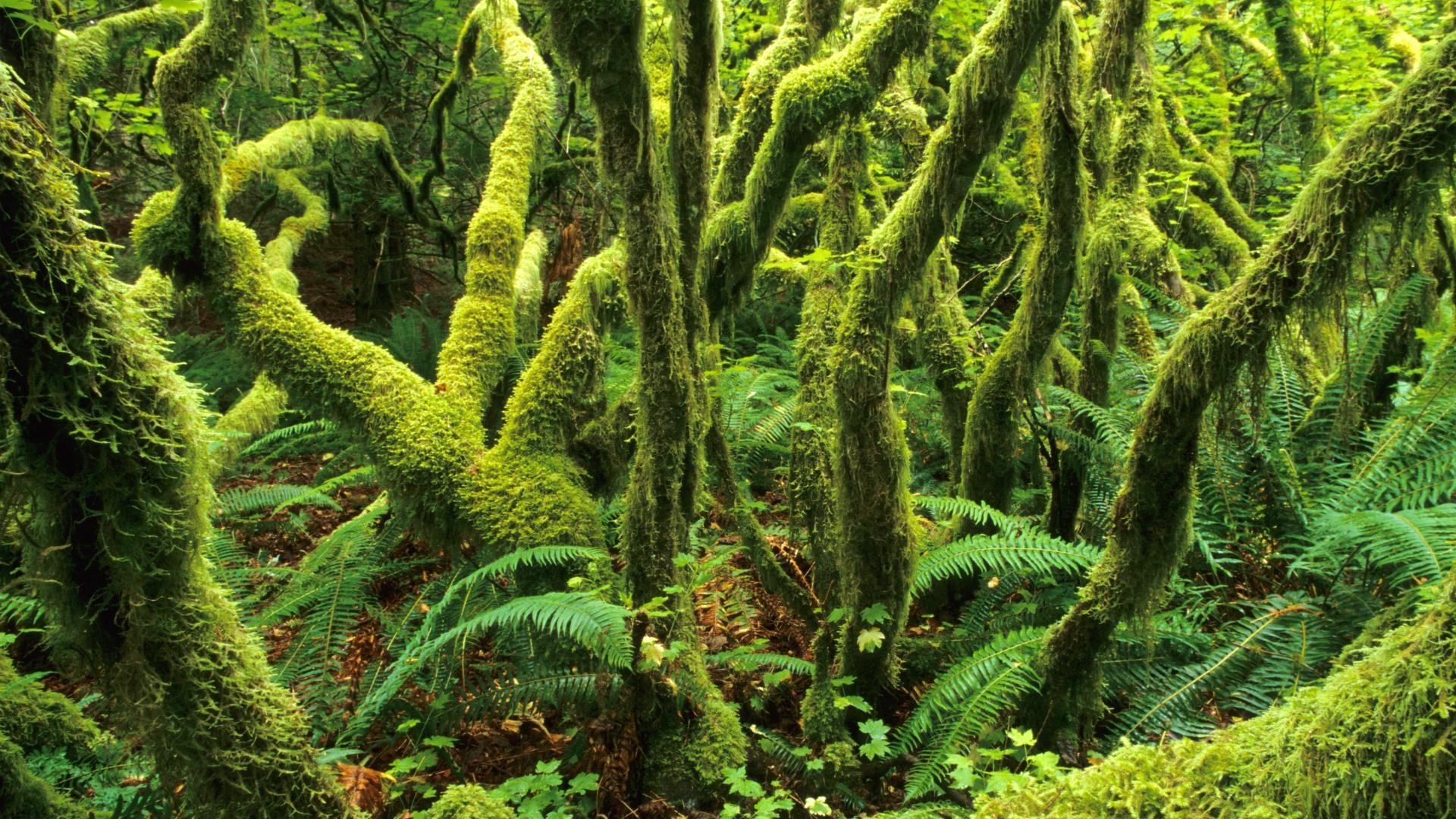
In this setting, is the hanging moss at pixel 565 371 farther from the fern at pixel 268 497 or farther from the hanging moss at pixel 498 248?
the fern at pixel 268 497

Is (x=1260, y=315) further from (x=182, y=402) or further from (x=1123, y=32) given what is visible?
(x=182, y=402)

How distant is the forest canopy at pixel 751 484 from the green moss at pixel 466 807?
0.01m

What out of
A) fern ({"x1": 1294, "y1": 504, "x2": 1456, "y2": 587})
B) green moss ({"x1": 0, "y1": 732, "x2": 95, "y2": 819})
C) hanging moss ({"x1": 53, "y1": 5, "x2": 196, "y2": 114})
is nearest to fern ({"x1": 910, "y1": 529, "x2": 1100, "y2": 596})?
fern ({"x1": 1294, "y1": 504, "x2": 1456, "y2": 587})

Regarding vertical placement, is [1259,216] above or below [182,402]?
above

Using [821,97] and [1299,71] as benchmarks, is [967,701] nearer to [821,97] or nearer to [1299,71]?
[821,97]

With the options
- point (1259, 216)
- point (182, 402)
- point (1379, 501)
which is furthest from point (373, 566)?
point (1259, 216)

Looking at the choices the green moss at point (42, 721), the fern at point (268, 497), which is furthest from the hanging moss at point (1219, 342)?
the fern at point (268, 497)

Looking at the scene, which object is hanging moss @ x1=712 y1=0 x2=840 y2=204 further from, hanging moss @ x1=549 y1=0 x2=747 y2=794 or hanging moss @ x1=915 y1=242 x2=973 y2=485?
hanging moss @ x1=915 y1=242 x2=973 y2=485

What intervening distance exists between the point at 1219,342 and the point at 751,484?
374cm

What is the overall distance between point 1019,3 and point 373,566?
12.9 ft

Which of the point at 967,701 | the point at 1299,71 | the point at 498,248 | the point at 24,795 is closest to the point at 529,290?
the point at 498,248

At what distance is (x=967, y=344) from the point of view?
453 cm

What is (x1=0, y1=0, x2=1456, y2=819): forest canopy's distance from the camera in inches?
59.3

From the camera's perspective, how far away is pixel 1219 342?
231 centimetres
